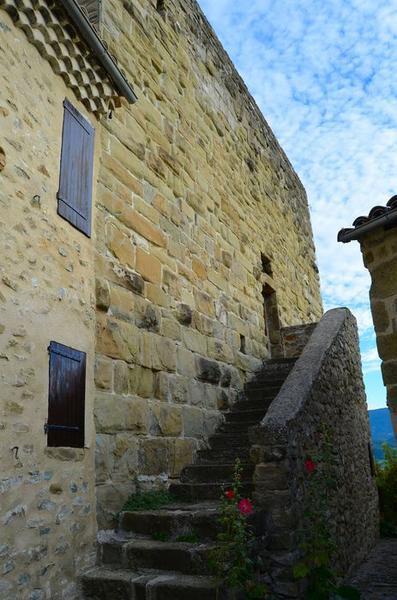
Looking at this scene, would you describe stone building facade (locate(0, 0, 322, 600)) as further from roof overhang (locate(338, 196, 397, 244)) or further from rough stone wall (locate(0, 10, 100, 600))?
roof overhang (locate(338, 196, 397, 244))

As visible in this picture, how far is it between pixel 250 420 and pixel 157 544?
6.76 feet

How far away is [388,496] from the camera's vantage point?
6812 mm

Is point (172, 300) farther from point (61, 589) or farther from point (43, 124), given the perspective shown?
point (61, 589)

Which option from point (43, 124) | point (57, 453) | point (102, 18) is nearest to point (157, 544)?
point (57, 453)

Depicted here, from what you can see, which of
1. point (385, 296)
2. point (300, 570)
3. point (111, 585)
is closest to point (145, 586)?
point (111, 585)

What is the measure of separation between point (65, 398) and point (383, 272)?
2.55 metres

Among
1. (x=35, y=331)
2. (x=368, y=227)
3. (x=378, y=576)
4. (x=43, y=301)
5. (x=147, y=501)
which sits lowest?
(x=378, y=576)

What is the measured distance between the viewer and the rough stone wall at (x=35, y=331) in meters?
2.56

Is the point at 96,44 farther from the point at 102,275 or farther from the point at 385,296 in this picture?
the point at 385,296

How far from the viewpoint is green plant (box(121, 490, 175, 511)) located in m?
3.47

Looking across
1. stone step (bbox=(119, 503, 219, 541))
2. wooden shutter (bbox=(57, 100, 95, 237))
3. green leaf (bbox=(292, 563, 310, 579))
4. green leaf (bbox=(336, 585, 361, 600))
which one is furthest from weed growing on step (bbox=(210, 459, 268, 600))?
wooden shutter (bbox=(57, 100, 95, 237))

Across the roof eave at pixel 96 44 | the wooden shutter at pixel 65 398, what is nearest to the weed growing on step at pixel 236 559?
the wooden shutter at pixel 65 398

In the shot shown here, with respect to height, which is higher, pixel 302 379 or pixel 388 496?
pixel 302 379

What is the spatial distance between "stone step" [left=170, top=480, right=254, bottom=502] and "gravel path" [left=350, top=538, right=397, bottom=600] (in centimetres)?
124
